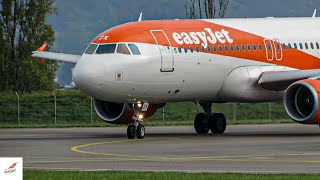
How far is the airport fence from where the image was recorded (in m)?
65.7

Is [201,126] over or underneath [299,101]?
underneath

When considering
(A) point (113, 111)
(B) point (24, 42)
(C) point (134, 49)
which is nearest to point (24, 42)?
(B) point (24, 42)

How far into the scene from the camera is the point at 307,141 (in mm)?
40812

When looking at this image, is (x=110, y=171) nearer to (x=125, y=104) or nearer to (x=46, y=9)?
(x=125, y=104)

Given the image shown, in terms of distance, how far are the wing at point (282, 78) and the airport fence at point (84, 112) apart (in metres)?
17.3

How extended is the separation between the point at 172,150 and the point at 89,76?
19.3 ft

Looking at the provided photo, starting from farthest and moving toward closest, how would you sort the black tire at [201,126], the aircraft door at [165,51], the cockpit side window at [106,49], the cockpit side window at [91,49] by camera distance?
the black tire at [201,126], the aircraft door at [165,51], the cockpit side window at [91,49], the cockpit side window at [106,49]

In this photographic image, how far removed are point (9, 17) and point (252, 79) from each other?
4426cm

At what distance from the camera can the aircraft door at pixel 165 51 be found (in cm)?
4381

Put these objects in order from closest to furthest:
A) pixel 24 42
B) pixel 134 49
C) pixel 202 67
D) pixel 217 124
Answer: pixel 134 49, pixel 202 67, pixel 217 124, pixel 24 42

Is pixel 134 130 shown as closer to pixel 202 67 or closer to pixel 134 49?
pixel 134 49

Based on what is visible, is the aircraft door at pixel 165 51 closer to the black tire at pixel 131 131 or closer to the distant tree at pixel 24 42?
the black tire at pixel 131 131

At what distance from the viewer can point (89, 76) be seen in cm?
4178

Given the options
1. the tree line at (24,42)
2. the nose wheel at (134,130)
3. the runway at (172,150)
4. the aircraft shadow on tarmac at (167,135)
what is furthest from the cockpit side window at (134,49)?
the tree line at (24,42)
